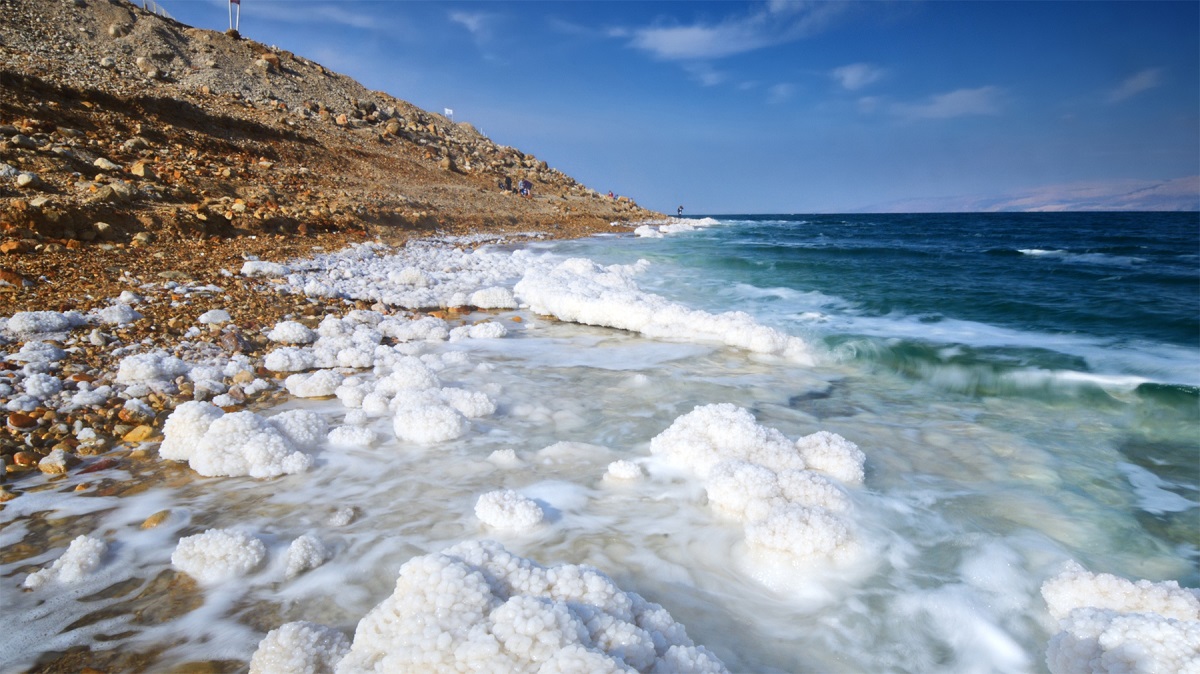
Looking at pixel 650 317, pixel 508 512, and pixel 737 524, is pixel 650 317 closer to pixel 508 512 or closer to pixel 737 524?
pixel 737 524

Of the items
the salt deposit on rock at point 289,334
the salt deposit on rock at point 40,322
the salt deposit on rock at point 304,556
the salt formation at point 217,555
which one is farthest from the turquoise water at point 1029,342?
the salt deposit on rock at point 40,322

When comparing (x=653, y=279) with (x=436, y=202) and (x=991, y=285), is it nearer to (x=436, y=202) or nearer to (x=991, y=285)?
(x=991, y=285)

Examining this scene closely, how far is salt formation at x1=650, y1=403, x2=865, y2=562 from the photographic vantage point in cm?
262

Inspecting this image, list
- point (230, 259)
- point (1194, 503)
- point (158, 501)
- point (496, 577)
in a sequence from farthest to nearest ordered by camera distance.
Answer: point (230, 259) → point (1194, 503) → point (158, 501) → point (496, 577)

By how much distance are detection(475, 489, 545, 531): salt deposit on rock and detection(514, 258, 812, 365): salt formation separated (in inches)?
163

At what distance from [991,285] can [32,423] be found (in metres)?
15.9

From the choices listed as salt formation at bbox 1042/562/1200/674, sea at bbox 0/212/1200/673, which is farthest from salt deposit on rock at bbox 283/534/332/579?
salt formation at bbox 1042/562/1200/674

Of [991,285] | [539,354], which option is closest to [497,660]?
[539,354]

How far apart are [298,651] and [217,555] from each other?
819mm

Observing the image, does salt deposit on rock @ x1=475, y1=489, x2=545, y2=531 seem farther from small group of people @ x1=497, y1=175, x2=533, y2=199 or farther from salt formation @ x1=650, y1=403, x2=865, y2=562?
small group of people @ x1=497, y1=175, x2=533, y2=199

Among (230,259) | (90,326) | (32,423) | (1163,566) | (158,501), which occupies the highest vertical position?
(230,259)

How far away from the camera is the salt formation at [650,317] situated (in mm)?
6293

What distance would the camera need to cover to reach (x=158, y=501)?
109 inches

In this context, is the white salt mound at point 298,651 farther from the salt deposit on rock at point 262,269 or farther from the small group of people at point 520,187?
the small group of people at point 520,187
